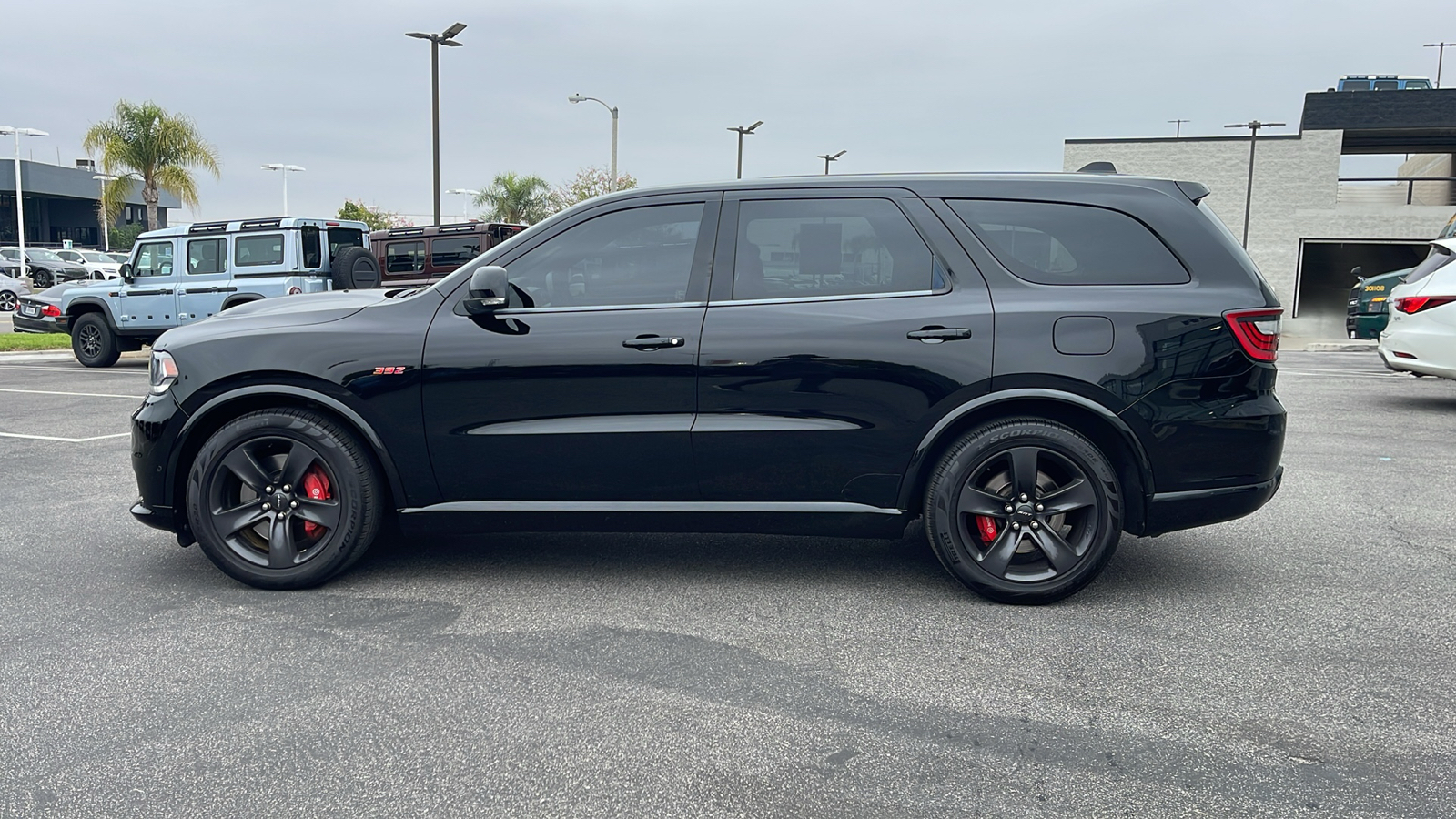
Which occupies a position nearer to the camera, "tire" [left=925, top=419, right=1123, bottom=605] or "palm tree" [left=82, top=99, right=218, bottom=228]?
"tire" [left=925, top=419, right=1123, bottom=605]

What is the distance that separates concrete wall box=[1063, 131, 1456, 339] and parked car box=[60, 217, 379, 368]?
1233 inches

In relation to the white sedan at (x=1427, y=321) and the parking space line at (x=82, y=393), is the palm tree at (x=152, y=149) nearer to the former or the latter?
the parking space line at (x=82, y=393)

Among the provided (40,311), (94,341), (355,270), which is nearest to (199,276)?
(94,341)

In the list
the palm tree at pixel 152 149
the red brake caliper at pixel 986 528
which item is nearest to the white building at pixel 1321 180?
the palm tree at pixel 152 149

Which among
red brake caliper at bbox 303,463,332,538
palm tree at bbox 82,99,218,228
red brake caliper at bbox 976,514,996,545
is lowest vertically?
red brake caliper at bbox 976,514,996,545

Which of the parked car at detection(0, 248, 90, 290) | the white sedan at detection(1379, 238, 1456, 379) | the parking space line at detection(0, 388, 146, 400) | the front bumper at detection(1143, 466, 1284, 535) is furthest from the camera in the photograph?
the parked car at detection(0, 248, 90, 290)

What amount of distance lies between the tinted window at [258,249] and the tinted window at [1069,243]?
42.9 ft

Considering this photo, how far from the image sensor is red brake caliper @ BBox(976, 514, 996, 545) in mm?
4461

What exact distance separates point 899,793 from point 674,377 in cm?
201

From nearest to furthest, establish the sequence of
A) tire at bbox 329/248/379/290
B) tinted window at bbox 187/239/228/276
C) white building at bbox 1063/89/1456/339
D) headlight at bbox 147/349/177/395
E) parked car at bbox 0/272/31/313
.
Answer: headlight at bbox 147/349/177/395 < tire at bbox 329/248/379/290 < tinted window at bbox 187/239/228/276 < parked car at bbox 0/272/31/313 < white building at bbox 1063/89/1456/339

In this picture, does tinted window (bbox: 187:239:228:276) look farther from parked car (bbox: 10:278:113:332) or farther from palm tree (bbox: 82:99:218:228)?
palm tree (bbox: 82:99:218:228)

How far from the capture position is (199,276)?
15.7 m

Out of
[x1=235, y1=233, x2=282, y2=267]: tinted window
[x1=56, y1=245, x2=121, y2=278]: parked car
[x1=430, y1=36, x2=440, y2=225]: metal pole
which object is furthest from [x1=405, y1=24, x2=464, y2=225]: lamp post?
[x1=56, y1=245, x2=121, y2=278]: parked car

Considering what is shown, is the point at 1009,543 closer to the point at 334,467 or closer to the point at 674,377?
the point at 674,377
